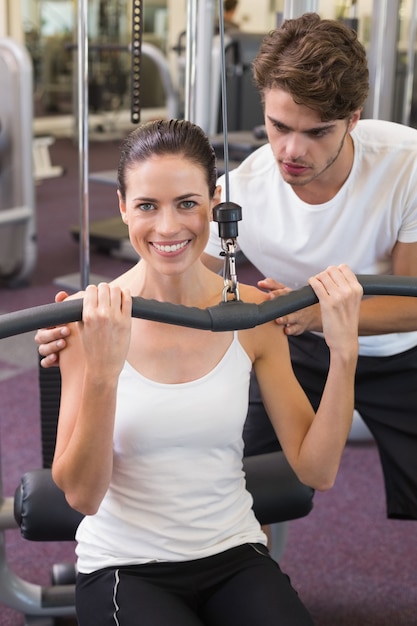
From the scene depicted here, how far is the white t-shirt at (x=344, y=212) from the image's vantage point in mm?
1930

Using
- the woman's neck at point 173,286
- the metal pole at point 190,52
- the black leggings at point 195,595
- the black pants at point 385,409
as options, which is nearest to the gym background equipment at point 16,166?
the metal pole at point 190,52

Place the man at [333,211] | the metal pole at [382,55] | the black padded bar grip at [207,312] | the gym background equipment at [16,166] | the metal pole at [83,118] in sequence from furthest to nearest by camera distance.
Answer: the gym background equipment at [16,166]
the metal pole at [382,55]
the metal pole at [83,118]
the man at [333,211]
the black padded bar grip at [207,312]

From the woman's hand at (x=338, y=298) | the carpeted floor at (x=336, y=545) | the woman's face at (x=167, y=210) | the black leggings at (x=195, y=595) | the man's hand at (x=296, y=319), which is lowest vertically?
the carpeted floor at (x=336, y=545)

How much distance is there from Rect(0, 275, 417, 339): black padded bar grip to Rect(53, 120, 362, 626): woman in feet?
0.26

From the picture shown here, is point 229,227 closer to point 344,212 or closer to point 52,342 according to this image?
point 52,342

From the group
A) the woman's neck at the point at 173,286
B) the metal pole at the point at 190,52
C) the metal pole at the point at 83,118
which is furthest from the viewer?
the metal pole at the point at 190,52

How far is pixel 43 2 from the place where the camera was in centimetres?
1077

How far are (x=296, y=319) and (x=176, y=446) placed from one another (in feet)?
1.22

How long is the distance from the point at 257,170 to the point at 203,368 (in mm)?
638

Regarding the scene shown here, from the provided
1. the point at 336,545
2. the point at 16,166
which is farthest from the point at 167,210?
the point at 16,166

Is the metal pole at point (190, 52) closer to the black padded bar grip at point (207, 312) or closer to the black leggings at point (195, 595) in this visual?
the black padded bar grip at point (207, 312)

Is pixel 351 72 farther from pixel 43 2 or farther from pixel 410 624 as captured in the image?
pixel 43 2

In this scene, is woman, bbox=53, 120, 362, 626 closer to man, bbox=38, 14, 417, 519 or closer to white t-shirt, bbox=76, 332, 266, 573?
white t-shirt, bbox=76, 332, 266, 573

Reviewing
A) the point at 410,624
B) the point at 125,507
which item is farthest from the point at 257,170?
the point at 410,624
